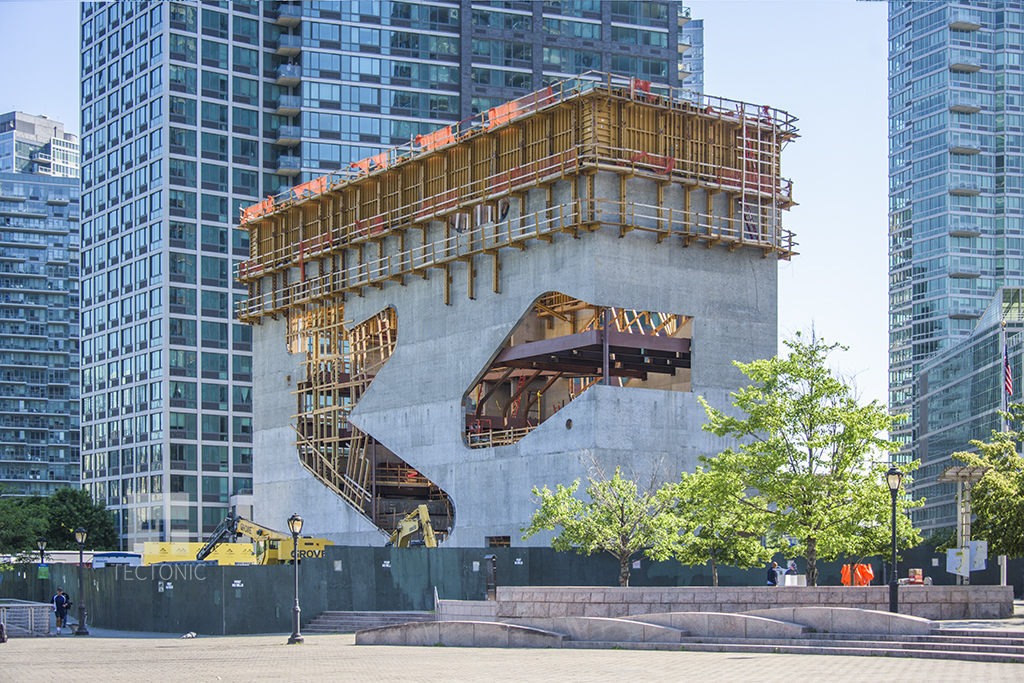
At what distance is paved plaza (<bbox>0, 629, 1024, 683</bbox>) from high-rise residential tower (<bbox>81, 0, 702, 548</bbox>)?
242 feet

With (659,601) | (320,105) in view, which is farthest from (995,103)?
(659,601)

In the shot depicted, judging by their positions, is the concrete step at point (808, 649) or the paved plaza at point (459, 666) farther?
the concrete step at point (808, 649)

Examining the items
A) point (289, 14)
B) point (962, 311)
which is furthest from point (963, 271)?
point (289, 14)

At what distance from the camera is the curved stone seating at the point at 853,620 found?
29531 millimetres

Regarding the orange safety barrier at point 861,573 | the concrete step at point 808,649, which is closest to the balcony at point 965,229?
the orange safety barrier at point 861,573

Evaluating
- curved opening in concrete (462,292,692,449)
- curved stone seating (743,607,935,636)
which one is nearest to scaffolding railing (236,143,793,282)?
curved opening in concrete (462,292,692,449)

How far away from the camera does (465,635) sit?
3588cm

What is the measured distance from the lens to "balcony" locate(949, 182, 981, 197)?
15538 centimetres

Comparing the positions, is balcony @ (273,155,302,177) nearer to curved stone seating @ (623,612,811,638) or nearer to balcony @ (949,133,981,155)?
balcony @ (949,133,981,155)

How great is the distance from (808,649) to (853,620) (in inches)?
59.7

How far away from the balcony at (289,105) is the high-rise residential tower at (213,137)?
0.20 metres

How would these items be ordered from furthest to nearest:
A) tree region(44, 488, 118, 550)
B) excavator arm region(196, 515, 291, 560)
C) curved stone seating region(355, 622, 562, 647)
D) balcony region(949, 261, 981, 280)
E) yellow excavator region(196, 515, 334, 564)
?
balcony region(949, 261, 981, 280) < tree region(44, 488, 118, 550) < excavator arm region(196, 515, 291, 560) < yellow excavator region(196, 515, 334, 564) < curved stone seating region(355, 622, 562, 647)

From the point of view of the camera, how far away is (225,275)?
113625 mm

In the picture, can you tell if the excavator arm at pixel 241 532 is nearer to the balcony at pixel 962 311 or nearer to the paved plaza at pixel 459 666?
the paved plaza at pixel 459 666
